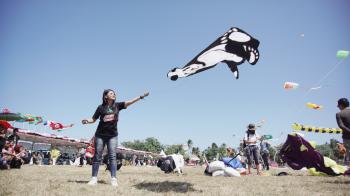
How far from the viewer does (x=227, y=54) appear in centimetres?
575

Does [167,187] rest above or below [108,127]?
→ below

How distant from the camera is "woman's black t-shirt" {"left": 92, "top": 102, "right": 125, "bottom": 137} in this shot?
19.7 ft

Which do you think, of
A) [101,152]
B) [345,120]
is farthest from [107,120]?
[345,120]

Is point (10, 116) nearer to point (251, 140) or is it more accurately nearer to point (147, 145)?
point (251, 140)

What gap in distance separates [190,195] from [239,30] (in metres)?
3.65

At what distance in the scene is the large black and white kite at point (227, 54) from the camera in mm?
5660

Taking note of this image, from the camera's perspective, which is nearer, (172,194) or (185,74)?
(172,194)

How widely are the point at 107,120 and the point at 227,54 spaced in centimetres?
300

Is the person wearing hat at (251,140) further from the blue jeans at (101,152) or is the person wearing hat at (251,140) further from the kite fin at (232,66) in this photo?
the blue jeans at (101,152)

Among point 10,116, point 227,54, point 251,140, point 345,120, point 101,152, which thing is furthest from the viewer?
point 10,116

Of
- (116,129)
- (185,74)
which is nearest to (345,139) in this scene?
(185,74)

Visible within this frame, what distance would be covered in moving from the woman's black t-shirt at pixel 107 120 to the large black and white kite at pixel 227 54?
60.1 inches

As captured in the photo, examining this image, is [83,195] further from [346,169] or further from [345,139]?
[346,169]

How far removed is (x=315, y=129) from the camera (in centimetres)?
1759
